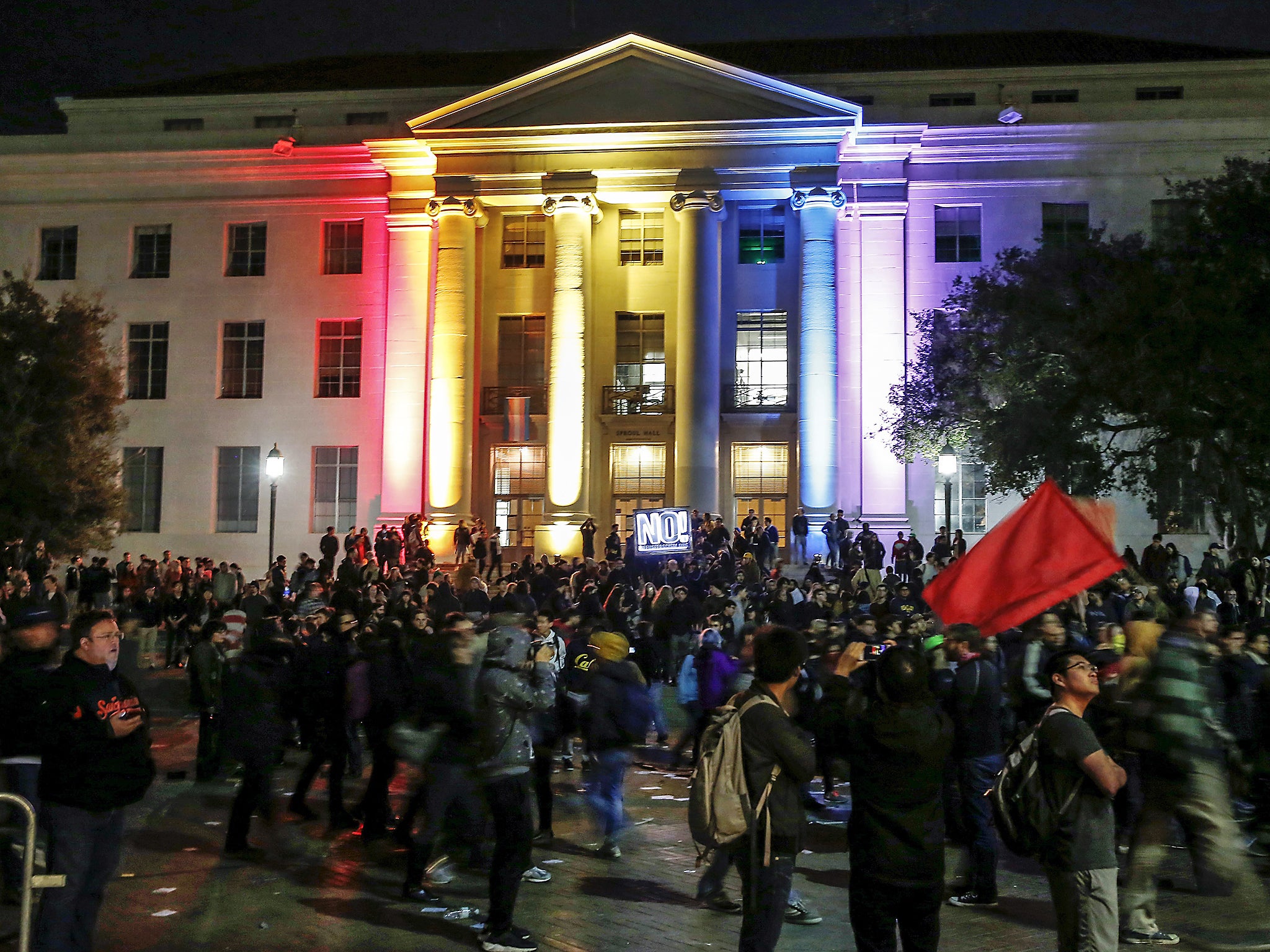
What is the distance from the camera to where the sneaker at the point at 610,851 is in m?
9.47

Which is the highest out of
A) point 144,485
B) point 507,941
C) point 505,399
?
point 505,399

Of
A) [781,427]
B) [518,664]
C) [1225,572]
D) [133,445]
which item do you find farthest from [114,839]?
[133,445]

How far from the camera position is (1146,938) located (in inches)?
289

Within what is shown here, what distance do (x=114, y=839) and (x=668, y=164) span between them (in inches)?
1310

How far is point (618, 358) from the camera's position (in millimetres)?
39031

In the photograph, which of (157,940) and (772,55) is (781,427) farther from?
(157,940)

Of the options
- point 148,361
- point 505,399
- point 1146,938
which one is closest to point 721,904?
point 1146,938

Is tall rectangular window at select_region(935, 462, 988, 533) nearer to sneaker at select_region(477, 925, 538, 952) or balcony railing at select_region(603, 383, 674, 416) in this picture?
balcony railing at select_region(603, 383, 674, 416)

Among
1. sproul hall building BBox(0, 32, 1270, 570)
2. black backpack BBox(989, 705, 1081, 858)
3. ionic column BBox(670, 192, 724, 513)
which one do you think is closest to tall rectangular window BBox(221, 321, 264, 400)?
sproul hall building BBox(0, 32, 1270, 570)

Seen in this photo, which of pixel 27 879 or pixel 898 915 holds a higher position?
pixel 27 879

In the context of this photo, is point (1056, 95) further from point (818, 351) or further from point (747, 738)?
point (747, 738)

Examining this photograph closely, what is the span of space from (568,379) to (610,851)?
27614 millimetres

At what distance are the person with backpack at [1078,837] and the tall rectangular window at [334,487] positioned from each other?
116ft

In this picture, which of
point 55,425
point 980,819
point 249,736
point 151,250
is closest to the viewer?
point 980,819
